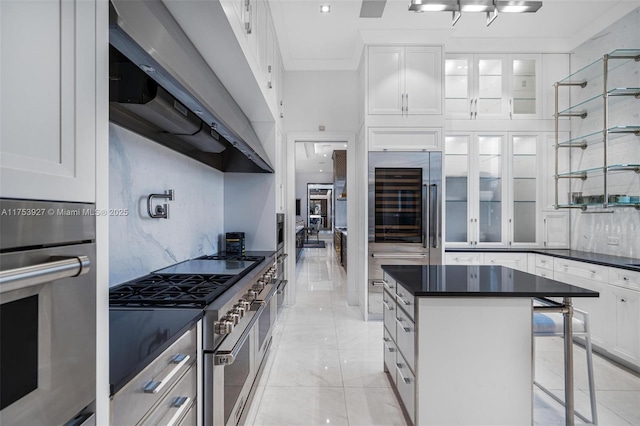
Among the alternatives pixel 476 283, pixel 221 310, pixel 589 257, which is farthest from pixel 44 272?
pixel 589 257

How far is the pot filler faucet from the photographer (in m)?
1.84

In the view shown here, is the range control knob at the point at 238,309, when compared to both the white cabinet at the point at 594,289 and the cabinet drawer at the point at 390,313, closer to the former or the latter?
the cabinet drawer at the point at 390,313

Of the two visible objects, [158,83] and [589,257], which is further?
[589,257]

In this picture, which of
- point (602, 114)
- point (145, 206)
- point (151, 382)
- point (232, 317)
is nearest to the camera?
point (151, 382)

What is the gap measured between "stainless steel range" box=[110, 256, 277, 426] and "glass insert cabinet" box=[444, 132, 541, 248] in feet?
9.33

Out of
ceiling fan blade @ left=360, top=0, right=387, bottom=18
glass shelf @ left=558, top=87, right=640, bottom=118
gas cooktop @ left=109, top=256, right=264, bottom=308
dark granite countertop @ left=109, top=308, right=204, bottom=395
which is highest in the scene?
ceiling fan blade @ left=360, top=0, right=387, bottom=18

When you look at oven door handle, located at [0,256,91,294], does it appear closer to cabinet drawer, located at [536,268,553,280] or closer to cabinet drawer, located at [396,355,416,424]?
cabinet drawer, located at [396,355,416,424]

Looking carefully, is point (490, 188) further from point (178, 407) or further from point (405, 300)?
point (178, 407)

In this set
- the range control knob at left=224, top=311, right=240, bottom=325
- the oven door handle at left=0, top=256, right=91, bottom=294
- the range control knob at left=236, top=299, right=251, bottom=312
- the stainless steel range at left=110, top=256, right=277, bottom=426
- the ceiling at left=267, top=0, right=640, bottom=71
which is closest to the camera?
the oven door handle at left=0, top=256, right=91, bottom=294

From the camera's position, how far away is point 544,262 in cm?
348

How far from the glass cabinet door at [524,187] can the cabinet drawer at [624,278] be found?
1209 mm

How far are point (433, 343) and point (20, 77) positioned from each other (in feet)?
6.03

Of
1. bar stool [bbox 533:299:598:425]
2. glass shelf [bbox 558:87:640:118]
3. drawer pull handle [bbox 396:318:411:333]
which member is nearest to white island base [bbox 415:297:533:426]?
drawer pull handle [bbox 396:318:411:333]

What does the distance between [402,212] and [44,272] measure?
3502mm
